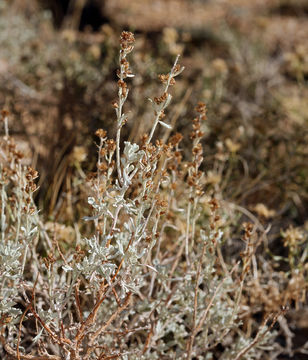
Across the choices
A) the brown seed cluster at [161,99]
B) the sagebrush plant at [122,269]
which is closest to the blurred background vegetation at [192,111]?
the sagebrush plant at [122,269]

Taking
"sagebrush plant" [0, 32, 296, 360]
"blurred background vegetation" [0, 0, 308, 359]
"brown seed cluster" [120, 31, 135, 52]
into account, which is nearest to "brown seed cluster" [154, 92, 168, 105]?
"sagebrush plant" [0, 32, 296, 360]

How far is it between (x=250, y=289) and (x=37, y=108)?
2067mm

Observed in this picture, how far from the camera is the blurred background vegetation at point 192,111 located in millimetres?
Result: 2053

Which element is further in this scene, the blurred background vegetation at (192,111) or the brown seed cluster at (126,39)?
the blurred background vegetation at (192,111)

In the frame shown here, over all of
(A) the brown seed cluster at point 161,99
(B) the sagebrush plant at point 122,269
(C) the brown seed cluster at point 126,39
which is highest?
(C) the brown seed cluster at point 126,39

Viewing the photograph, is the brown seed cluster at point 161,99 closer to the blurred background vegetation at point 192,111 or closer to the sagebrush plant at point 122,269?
the sagebrush plant at point 122,269

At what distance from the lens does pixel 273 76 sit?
153 inches

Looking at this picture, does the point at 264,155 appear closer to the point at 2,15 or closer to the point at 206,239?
the point at 206,239

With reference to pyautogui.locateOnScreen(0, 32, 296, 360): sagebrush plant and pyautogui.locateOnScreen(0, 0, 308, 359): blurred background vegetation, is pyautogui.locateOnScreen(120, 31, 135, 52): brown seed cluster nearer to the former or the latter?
pyautogui.locateOnScreen(0, 32, 296, 360): sagebrush plant

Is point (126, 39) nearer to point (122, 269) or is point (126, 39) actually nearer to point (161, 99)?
point (161, 99)

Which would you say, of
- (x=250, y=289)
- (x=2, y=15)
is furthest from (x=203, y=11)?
(x=250, y=289)

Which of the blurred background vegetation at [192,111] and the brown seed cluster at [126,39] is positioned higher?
the brown seed cluster at [126,39]

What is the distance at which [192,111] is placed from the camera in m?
2.75

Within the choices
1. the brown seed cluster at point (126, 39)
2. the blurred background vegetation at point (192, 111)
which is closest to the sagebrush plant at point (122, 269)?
the brown seed cluster at point (126, 39)
